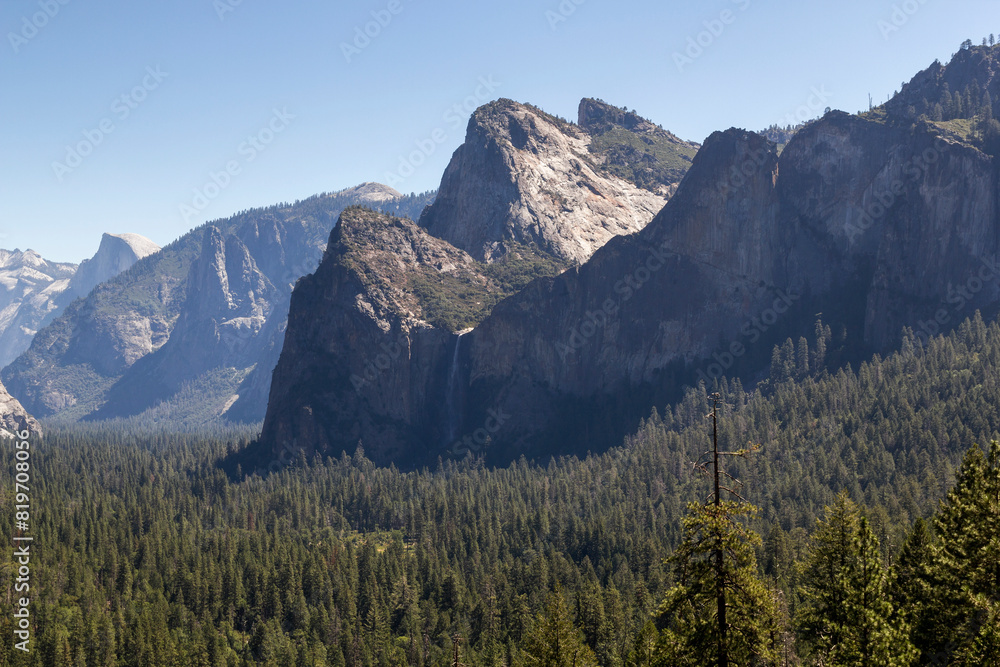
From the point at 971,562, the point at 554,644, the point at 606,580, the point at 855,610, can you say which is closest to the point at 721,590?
the point at 855,610

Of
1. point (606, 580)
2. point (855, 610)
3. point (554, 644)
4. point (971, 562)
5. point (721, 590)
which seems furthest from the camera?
point (606, 580)

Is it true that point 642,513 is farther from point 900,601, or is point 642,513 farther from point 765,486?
point 900,601

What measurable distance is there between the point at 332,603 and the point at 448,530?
44.1 meters

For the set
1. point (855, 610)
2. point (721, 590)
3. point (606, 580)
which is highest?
point (721, 590)

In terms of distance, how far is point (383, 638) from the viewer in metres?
138

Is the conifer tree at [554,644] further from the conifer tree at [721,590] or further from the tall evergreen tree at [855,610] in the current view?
the conifer tree at [721,590]

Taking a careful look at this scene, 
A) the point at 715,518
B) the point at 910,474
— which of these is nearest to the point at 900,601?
the point at 715,518

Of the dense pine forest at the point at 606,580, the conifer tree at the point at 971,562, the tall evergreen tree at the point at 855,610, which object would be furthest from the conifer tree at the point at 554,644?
the conifer tree at the point at 971,562

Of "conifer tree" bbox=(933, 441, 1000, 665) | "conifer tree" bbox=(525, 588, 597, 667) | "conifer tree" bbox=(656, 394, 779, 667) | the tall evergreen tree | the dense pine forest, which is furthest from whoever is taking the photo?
"conifer tree" bbox=(525, 588, 597, 667)

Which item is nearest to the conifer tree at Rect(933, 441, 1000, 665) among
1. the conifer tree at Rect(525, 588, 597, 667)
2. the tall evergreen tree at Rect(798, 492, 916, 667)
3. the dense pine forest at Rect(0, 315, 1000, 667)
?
the dense pine forest at Rect(0, 315, 1000, 667)

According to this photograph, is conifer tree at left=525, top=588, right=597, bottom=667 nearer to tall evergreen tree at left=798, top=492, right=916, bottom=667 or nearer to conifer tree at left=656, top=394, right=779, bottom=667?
tall evergreen tree at left=798, top=492, right=916, bottom=667

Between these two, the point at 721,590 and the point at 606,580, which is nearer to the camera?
the point at 721,590

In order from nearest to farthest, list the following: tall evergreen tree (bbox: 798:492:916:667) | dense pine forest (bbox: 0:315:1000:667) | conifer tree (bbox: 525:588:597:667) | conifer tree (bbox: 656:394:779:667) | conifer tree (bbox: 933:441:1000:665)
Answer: conifer tree (bbox: 656:394:779:667) < tall evergreen tree (bbox: 798:492:916:667) < dense pine forest (bbox: 0:315:1000:667) < conifer tree (bbox: 933:441:1000:665) < conifer tree (bbox: 525:588:597:667)

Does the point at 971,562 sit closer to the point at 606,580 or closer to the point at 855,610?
the point at 855,610
